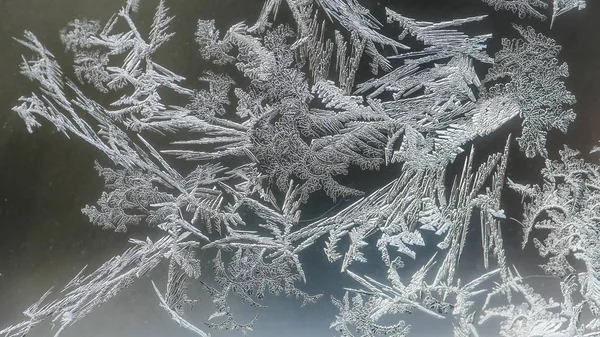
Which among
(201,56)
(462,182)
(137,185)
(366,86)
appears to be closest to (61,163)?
(137,185)

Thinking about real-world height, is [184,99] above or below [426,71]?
above

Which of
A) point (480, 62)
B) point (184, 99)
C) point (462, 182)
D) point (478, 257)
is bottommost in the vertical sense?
point (478, 257)

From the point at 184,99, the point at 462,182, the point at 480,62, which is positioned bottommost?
the point at 462,182

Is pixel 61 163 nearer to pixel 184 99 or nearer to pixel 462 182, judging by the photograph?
pixel 184 99

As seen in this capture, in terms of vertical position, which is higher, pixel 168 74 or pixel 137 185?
pixel 168 74

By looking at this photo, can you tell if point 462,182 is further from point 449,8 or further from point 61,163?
point 61,163

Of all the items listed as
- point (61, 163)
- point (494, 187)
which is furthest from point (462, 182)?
point (61, 163)
